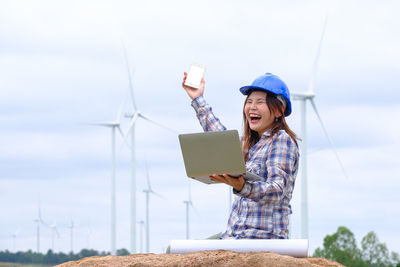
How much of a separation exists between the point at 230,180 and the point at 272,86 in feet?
4.21

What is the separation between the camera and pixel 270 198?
6.84 meters

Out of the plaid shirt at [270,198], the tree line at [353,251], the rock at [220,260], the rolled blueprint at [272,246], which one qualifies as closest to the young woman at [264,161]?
the plaid shirt at [270,198]

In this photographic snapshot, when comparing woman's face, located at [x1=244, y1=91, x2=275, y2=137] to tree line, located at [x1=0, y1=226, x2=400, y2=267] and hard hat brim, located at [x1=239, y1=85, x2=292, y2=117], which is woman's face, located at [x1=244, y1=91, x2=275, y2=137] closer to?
hard hat brim, located at [x1=239, y1=85, x2=292, y2=117]

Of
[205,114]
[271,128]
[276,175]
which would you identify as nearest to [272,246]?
[276,175]

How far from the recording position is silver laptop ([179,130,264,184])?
6234 mm

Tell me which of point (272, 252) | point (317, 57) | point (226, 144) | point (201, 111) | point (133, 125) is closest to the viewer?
point (226, 144)

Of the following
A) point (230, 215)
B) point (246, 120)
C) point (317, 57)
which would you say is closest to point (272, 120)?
point (246, 120)

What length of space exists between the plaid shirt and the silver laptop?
1.67ft

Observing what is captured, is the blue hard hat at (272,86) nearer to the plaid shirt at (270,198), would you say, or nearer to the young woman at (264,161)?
the young woman at (264,161)

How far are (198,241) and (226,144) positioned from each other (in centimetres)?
112

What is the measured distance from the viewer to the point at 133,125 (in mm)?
44250

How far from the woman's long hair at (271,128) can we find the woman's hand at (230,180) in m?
0.93

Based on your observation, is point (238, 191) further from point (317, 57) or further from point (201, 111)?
point (317, 57)

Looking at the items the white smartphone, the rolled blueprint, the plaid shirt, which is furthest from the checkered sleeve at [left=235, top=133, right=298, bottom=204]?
the white smartphone
